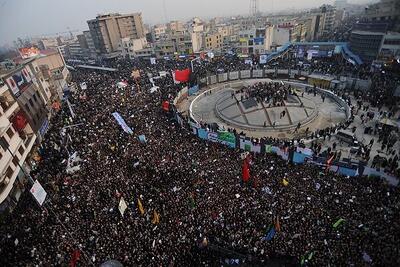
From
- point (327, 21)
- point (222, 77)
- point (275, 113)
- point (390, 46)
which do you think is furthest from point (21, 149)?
point (327, 21)

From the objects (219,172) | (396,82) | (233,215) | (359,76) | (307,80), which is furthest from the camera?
(307,80)

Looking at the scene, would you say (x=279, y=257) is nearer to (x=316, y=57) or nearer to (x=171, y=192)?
(x=171, y=192)

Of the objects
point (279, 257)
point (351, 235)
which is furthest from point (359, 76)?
point (279, 257)

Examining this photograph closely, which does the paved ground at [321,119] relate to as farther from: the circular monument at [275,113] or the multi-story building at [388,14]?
the multi-story building at [388,14]

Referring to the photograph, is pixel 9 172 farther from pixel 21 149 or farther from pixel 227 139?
pixel 227 139

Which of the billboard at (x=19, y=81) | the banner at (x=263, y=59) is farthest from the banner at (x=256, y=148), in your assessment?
the banner at (x=263, y=59)

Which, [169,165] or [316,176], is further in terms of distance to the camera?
[169,165]
